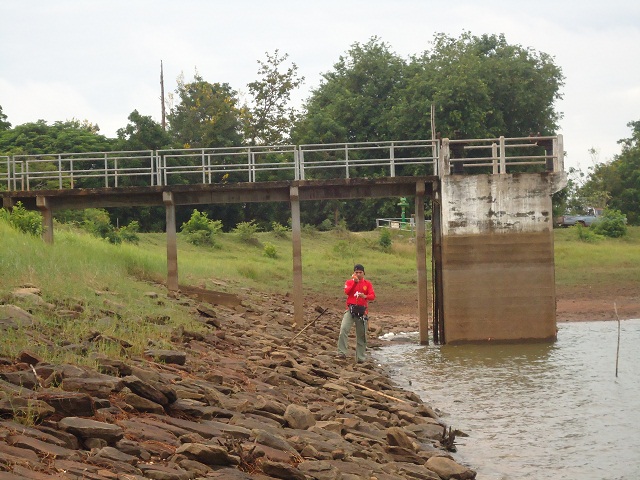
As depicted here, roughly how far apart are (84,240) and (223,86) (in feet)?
119

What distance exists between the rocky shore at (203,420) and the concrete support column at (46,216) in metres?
10.9

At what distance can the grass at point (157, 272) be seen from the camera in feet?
48.5

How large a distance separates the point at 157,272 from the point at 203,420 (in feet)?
63.9

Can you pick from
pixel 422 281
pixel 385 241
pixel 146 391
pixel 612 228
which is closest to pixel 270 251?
pixel 385 241

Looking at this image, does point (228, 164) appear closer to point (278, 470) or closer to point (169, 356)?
point (169, 356)

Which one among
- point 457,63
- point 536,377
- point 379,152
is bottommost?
point 536,377

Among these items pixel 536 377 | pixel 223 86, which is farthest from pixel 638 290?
pixel 223 86

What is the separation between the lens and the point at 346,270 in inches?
1684

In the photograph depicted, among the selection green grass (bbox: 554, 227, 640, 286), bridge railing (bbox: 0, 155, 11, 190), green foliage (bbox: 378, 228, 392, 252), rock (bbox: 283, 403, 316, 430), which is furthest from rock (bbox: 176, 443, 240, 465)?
green foliage (bbox: 378, 228, 392, 252)

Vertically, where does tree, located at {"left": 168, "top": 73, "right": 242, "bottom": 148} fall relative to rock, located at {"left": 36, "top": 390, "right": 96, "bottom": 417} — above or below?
above

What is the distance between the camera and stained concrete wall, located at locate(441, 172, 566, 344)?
25.2 m

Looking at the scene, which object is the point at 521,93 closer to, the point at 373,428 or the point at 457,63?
the point at 457,63

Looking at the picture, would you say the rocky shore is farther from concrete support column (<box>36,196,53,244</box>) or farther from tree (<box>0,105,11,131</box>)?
tree (<box>0,105,11,131</box>)

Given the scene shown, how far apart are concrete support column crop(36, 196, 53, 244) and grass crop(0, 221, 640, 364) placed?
1.90 ft
